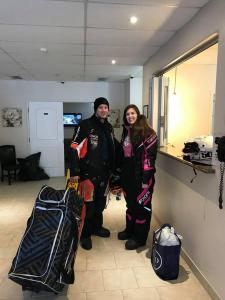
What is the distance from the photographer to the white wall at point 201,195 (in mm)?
1836

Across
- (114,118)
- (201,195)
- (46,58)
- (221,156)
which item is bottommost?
(201,195)

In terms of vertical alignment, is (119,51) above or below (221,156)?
above

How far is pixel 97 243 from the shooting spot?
2.89 metres

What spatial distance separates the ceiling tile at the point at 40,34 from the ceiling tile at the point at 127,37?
0.47ft

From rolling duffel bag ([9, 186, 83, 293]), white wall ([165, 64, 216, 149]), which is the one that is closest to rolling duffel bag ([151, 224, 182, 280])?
rolling duffel bag ([9, 186, 83, 293])

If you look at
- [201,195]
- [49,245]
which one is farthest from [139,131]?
[49,245]

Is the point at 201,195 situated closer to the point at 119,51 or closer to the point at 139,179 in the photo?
the point at 139,179

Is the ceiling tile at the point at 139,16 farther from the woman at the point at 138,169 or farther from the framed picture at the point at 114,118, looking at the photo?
the framed picture at the point at 114,118

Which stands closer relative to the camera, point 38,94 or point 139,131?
point 139,131

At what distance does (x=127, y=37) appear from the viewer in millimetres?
2760

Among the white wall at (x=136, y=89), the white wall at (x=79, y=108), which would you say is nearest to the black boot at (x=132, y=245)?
the white wall at (x=136, y=89)

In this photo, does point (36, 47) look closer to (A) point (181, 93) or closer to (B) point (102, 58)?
(B) point (102, 58)

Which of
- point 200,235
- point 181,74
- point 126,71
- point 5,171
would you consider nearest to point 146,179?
point 200,235

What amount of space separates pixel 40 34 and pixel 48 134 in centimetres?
368
